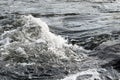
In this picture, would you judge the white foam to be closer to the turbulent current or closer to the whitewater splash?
the turbulent current

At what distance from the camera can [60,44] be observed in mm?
9641

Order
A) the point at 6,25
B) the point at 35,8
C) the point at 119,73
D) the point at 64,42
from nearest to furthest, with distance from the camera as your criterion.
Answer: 1. the point at 119,73
2. the point at 64,42
3. the point at 6,25
4. the point at 35,8

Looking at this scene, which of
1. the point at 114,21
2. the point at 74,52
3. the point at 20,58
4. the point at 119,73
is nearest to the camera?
the point at 119,73

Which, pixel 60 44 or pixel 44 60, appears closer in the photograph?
pixel 44 60

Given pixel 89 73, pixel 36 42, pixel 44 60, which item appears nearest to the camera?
pixel 89 73

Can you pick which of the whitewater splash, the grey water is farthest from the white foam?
the whitewater splash

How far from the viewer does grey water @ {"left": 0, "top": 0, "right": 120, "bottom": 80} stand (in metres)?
7.95

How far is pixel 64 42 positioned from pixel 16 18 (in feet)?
12.2

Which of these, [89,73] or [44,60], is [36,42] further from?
[89,73]

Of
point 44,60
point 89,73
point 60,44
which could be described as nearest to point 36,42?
point 60,44

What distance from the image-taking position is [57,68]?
8.12 meters

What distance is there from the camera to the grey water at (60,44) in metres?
7.95

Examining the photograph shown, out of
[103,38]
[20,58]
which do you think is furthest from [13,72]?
[103,38]

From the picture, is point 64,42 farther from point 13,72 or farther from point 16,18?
point 16,18
